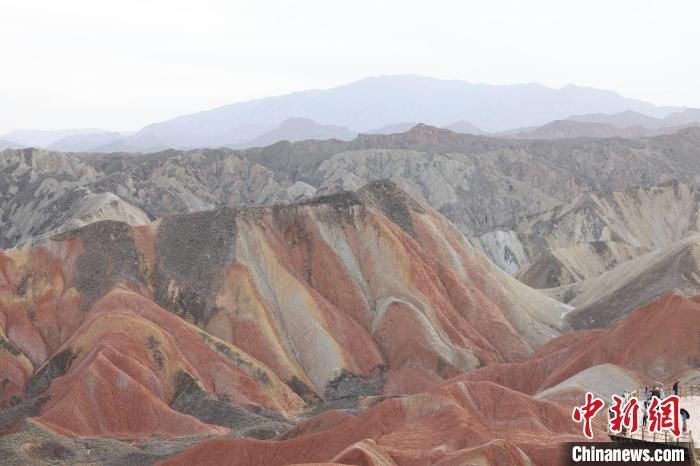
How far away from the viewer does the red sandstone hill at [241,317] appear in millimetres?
68188

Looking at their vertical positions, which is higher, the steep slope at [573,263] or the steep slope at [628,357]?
the steep slope at [628,357]

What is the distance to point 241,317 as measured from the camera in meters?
81.3

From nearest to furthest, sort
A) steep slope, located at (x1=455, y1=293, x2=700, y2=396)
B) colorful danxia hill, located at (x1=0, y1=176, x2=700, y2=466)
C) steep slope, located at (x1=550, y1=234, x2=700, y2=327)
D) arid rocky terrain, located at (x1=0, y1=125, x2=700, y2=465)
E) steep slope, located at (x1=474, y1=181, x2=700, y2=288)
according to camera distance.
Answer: arid rocky terrain, located at (x1=0, y1=125, x2=700, y2=465), colorful danxia hill, located at (x1=0, y1=176, x2=700, y2=466), steep slope, located at (x1=455, y1=293, x2=700, y2=396), steep slope, located at (x1=550, y1=234, x2=700, y2=327), steep slope, located at (x1=474, y1=181, x2=700, y2=288)

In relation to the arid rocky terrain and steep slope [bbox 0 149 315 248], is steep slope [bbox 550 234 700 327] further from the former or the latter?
steep slope [bbox 0 149 315 248]

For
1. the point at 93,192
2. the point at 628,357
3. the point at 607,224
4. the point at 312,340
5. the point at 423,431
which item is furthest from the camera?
the point at 93,192

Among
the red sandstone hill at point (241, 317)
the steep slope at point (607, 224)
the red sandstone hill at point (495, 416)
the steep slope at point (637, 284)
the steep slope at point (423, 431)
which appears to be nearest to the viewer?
the red sandstone hill at point (495, 416)

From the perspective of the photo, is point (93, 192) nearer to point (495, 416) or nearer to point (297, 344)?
point (297, 344)

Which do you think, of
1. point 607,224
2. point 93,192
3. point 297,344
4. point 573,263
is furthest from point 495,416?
point 93,192

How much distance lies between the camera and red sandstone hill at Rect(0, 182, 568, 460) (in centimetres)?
6819

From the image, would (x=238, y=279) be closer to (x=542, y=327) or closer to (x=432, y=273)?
(x=432, y=273)

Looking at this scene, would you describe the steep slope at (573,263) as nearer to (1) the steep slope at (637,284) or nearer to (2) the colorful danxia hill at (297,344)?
(1) the steep slope at (637,284)

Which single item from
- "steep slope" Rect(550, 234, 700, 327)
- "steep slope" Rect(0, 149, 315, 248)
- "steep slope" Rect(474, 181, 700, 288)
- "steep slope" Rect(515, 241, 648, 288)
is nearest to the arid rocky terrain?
"steep slope" Rect(550, 234, 700, 327)

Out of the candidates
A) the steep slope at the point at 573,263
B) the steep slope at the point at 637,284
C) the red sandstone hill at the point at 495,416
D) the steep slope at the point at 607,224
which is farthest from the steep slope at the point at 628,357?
the steep slope at the point at 607,224

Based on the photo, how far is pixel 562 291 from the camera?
364ft
